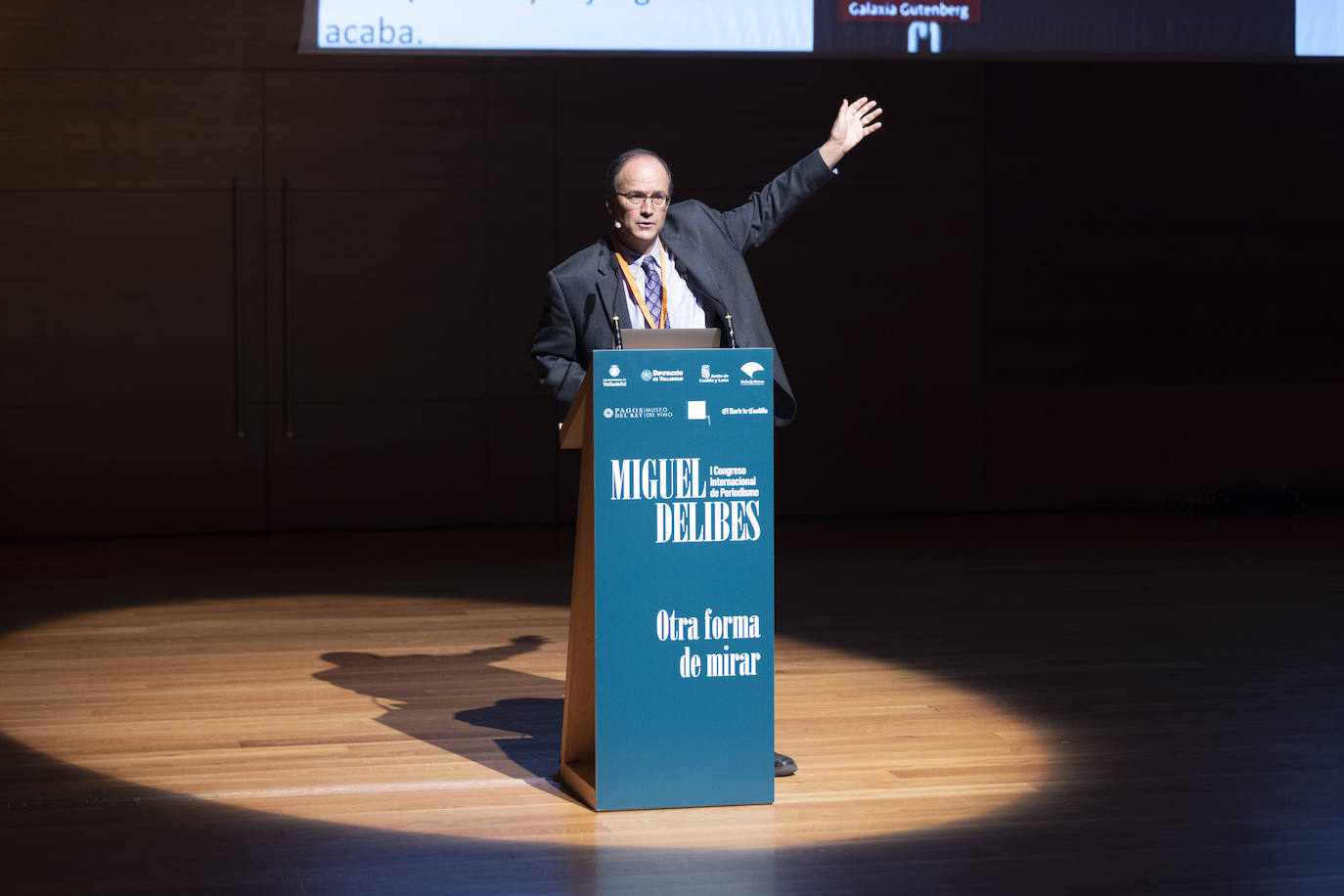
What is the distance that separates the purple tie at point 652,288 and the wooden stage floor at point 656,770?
1096 millimetres

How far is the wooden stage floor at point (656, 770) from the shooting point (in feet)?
10.0

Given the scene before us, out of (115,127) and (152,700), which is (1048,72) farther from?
(152,700)

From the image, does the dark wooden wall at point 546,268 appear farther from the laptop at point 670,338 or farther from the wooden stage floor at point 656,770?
the laptop at point 670,338

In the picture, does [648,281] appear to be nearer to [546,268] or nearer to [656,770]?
[656,770]

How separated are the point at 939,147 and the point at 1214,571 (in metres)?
2.86

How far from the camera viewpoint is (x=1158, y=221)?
28.2 feet

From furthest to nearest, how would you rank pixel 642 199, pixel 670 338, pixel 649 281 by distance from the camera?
pixel 649 281 < pixel 642 199 < pixel 670 338

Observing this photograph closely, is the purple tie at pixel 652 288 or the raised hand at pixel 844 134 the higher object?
the raised hand at pixel 844 134

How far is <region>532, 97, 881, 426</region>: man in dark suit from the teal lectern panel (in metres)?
0.23

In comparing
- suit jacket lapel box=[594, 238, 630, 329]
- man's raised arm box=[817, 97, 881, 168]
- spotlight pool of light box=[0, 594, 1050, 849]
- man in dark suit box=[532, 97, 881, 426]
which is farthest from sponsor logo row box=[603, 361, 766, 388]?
spotlight pool of light box=[0, 594, 1050, 849]

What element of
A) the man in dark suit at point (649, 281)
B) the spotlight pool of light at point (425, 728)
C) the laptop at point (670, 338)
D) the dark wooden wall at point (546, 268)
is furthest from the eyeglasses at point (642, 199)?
the dark wooden wall at point (546, 268)

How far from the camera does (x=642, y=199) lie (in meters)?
3.47

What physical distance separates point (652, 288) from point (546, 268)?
463 centimetres

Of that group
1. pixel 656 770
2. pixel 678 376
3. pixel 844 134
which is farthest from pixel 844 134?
pixel 656 770
